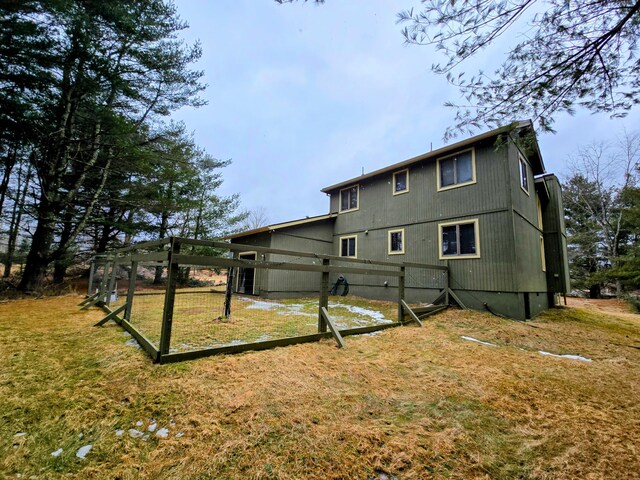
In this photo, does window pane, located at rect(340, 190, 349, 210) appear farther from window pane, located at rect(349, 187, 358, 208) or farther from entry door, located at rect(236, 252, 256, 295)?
entry door, located at rect(236, 252, 256, 295)

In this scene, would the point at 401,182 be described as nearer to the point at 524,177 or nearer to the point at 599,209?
the point at 524,177

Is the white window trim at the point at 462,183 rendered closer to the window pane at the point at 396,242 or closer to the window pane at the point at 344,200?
the window pane at the point at 396,242

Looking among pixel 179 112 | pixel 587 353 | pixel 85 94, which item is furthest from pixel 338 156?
pixel 587 353

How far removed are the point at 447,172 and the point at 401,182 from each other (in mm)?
1818

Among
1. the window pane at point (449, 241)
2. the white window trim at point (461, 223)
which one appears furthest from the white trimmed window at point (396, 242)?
the window pane at point (449, 241)

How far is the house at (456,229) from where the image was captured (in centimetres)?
762

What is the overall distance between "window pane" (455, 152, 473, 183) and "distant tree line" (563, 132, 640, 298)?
14.1m

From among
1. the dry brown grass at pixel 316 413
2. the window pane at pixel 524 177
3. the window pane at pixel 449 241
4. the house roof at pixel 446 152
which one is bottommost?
the dry brown grass at pixel 316 413

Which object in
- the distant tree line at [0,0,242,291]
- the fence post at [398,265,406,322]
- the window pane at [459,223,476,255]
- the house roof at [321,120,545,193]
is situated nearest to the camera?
the fence post at [398,265,406,322]

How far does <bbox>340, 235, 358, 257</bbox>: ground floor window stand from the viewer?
11.9 metres

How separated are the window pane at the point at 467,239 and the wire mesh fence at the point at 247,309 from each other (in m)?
1.15

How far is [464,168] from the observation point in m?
8.70

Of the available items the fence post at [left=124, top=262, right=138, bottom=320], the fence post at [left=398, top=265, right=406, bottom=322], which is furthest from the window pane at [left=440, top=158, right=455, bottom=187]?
the fence post at [left=124, top=262, right=138, bottom=320]

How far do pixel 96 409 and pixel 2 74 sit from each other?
9.59 meters
